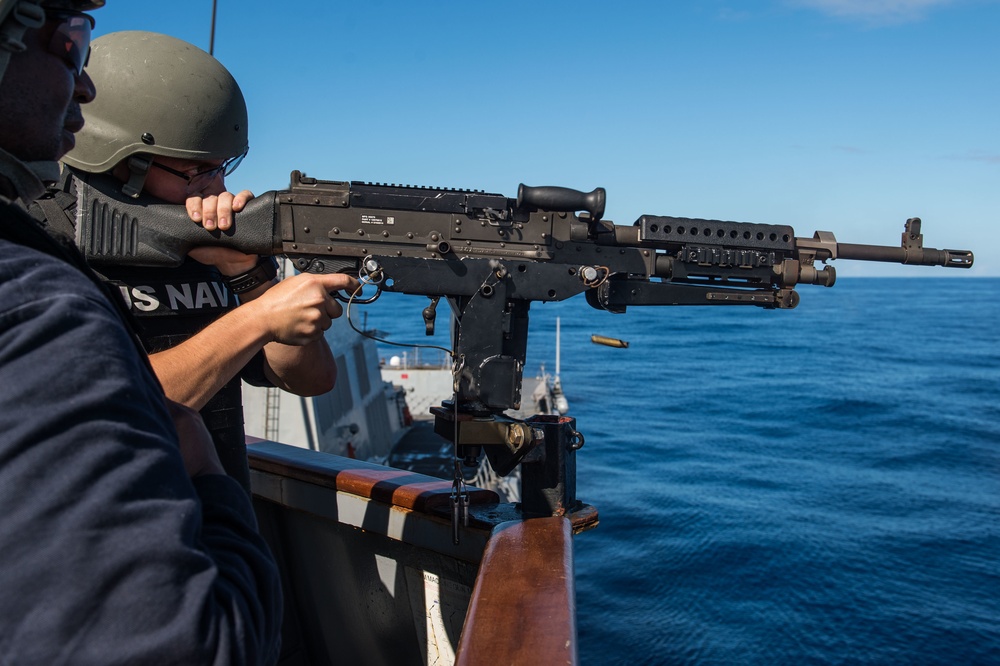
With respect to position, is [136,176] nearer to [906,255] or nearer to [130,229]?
[130,229]

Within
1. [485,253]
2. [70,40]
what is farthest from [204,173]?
[70,40]

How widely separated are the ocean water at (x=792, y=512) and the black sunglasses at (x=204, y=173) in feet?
24.5

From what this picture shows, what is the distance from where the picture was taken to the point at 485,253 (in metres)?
4.26

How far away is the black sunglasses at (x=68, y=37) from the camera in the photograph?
153 centimetres

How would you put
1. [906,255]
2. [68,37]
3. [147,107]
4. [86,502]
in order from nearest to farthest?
[86,502] → [68,37] → [147,107] → [906,255]

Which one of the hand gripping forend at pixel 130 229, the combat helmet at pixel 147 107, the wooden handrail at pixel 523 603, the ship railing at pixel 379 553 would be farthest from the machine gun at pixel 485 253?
the wooden handrail at pixel 523 603

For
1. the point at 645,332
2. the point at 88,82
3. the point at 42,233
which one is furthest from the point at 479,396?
the point at 645,332

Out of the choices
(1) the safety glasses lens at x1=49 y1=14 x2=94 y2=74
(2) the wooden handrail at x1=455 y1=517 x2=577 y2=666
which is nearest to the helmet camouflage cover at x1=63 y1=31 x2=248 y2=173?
(1) the safety glasses lens at x1=49 y1=14 x2=94 y2=74

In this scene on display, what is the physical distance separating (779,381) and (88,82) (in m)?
61.7

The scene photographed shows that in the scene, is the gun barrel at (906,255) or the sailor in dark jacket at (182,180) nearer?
the sailor in dark jacket at (182,180)

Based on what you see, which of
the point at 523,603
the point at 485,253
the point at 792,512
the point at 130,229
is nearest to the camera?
the point at 523,603

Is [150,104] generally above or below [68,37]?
above

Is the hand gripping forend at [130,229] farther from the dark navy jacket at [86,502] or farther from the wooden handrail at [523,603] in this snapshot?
the dark navy jacket at [86,502]

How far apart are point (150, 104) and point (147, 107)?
26 mm
